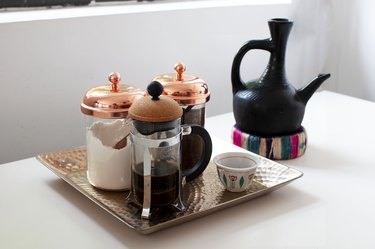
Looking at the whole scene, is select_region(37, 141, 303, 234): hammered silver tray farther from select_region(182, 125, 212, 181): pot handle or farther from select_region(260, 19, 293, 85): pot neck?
select_region(260, 19, 293, 85): pot neck

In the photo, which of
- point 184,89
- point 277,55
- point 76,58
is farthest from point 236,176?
point 76,58

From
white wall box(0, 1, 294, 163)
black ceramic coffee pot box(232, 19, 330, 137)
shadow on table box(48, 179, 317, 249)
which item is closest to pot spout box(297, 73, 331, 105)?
black ceramic coffee pot box(232, 19, 330, 137)

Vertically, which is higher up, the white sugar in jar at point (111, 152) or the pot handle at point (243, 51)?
the pot handle at point (243, 51)

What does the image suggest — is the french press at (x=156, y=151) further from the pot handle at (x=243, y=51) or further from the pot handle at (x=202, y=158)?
the pot handle at (x=243, y=51)

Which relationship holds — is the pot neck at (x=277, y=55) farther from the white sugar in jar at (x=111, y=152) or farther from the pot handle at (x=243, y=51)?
the white sugar in jar at (x=111, y=152)

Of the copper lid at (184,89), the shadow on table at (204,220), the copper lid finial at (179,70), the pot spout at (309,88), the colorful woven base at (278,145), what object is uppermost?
the copper lid finial at (179,70)

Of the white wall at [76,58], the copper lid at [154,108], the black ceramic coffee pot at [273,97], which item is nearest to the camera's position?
the copper lid at [154,108]

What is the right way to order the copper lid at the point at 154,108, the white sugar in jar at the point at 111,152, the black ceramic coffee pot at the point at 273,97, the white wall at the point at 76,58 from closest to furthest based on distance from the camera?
1. the copper lid at the point at 154,108
2. the white sugar in jar at the point at 111,152
3. the black ceramic coffee pot at the point at 273,97
4. the white wall at the point at 76,58

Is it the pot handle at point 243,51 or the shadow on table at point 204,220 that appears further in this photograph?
the pot handle at point 243,51

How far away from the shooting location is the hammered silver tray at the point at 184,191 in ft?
2.52

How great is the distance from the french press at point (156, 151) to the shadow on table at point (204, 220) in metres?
0.04

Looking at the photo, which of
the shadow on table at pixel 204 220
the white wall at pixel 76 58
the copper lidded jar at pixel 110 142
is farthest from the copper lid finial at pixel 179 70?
the white wall at pixel 76 58

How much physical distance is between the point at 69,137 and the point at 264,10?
72 cm

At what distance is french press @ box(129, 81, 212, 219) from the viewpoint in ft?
2.47
